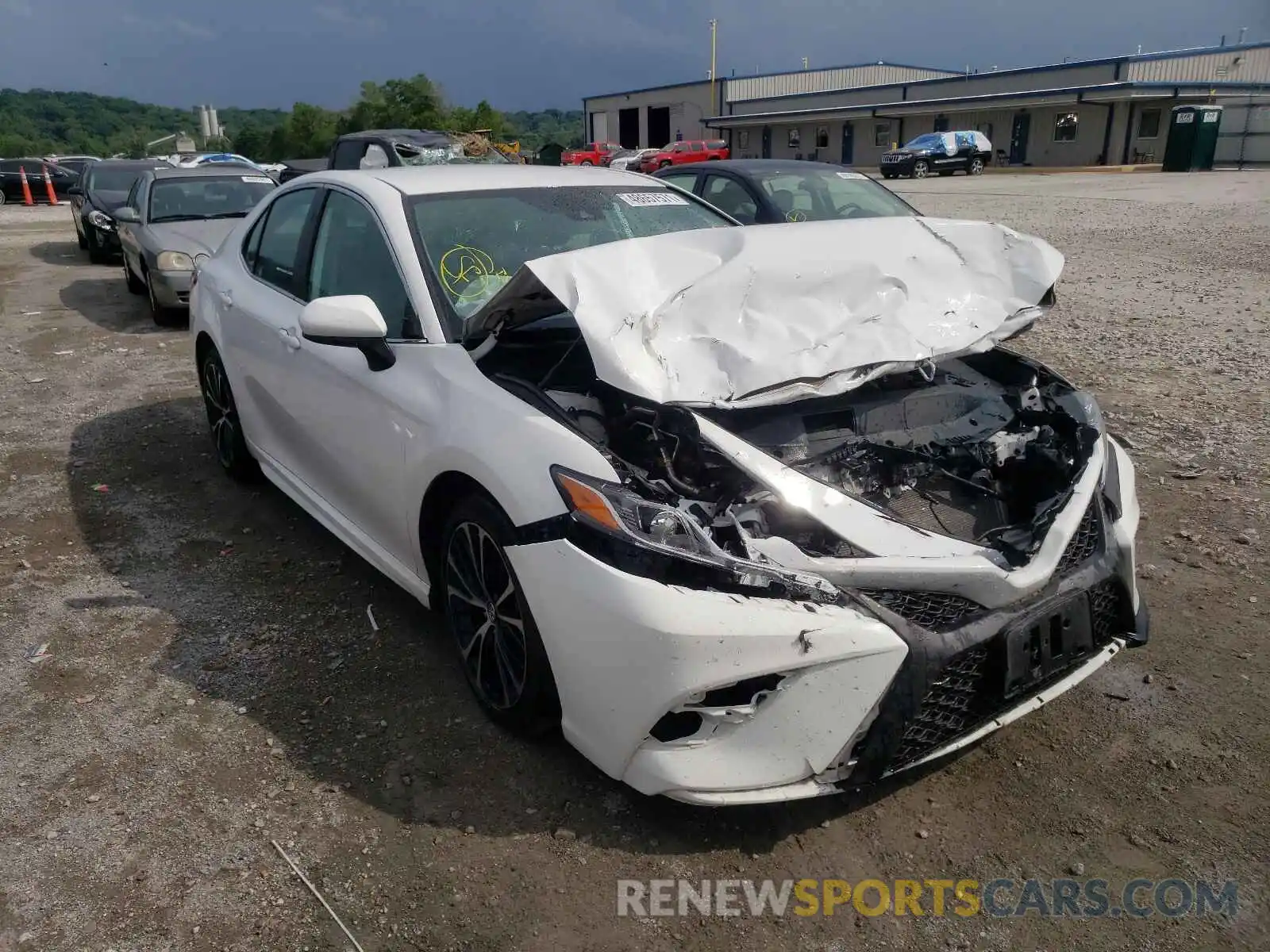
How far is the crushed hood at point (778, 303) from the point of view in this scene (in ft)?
9.34

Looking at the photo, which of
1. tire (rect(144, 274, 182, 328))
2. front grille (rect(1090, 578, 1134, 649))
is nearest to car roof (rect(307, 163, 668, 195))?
front grille (rect(1090, 578, 1134, 649))

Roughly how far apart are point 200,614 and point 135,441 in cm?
277

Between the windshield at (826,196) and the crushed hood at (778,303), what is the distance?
5.34 metres

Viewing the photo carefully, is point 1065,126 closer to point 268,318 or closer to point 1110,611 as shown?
point 268,318

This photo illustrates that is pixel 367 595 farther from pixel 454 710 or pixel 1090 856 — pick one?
pixel 1090 856

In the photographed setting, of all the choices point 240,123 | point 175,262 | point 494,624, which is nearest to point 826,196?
point 175,262

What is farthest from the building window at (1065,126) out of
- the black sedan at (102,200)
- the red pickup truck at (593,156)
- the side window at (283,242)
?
the side window at (283,242)

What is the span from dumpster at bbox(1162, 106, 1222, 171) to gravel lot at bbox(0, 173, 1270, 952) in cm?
3275

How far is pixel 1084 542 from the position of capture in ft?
9.14

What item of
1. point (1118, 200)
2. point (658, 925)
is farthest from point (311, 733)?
point (1118, 200)

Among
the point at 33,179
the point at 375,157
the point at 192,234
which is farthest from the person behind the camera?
the point at 33,179

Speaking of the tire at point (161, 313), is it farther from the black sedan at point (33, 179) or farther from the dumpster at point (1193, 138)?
the dumpster at point (1193, 138)

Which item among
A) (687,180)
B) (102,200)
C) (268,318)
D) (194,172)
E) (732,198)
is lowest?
(102,200)

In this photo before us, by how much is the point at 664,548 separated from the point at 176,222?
9.83 meters
